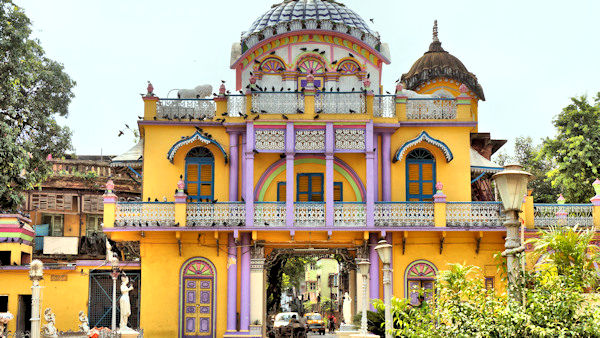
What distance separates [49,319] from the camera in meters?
22.0

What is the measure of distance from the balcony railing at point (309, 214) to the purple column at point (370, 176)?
1.33m

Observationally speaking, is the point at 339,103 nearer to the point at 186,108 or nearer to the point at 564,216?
the point at 186,108

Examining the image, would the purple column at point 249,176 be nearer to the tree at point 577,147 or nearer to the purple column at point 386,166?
the purple column at point 386,166

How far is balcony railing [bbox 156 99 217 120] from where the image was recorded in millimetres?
24859

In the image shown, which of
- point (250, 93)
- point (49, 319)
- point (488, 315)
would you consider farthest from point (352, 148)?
point (488, 315)

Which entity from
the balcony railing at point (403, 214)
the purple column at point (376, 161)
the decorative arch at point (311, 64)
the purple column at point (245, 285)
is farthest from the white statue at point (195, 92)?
the balcony railing at point (403, 214)

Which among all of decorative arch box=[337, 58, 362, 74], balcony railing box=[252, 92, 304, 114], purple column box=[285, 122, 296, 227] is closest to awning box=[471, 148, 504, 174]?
decorative arch box=[337, 58, 362, 74]

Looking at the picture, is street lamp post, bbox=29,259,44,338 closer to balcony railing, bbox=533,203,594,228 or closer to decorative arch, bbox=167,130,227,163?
decorative arch, bbox=167,130,227,163

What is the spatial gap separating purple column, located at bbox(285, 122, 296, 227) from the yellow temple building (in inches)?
1.3

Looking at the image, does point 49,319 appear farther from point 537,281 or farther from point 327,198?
point 537,281

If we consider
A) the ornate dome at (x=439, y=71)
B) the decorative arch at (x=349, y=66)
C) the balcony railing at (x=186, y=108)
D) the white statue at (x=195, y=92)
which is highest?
the ornate dome at (x=439, y=71)

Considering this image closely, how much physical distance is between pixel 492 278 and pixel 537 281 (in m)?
14.4

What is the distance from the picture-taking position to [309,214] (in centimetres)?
2366

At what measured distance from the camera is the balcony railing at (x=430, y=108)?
25250mm
